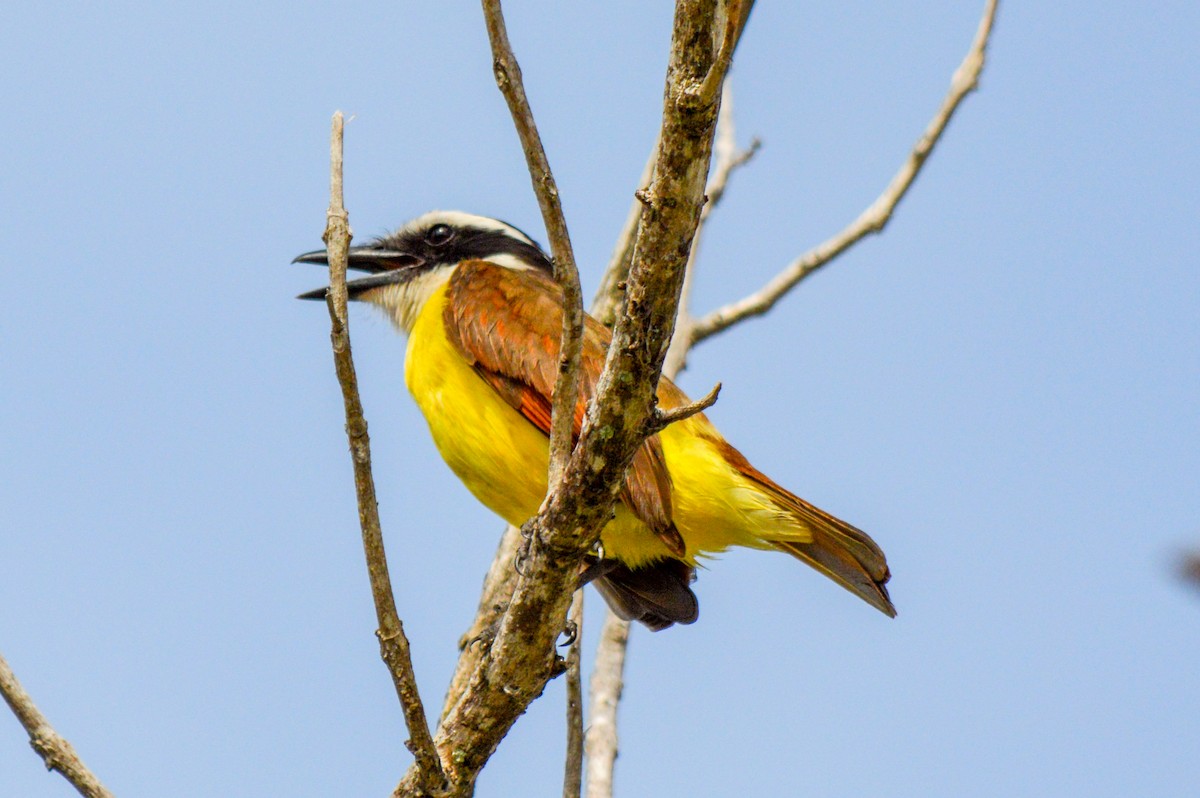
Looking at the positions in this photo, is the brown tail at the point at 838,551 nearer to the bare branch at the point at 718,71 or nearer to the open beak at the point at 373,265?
the open beak at the point at 373,265

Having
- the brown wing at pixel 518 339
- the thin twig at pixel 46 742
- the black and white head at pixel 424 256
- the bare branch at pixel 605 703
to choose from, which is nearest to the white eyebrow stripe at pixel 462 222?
the black and white head at pixel 424 256

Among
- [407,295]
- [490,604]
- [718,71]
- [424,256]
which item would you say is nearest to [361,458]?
[718,71]

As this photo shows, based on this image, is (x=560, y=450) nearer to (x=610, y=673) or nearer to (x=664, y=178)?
→ (x=664, y=178)

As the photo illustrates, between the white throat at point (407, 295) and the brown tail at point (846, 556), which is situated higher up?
the white throat at point (407, 295)

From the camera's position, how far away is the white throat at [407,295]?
18.4 ft

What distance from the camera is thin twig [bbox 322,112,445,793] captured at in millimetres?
2922

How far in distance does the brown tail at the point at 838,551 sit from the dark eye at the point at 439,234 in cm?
187

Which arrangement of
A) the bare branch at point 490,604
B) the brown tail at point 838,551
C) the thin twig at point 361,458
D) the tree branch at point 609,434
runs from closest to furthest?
1. the tree branch at point 609,434
2. the thin twig at point 361,458
3. the brown tail at point 838,551
4. the bare branch at point 490,604

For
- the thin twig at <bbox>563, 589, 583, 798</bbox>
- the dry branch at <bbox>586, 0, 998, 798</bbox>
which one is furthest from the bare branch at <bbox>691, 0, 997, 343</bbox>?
the thin twig at <bbox>563, 589, 583, 798</bbox>

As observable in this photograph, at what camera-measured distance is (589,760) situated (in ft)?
14.8

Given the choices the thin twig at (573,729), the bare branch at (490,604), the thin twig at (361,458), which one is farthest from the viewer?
the bare branch at (490,604)

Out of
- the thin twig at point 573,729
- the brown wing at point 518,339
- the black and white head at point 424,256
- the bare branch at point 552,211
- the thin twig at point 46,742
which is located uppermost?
the black and white head at point 424,256

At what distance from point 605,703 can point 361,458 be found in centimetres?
208

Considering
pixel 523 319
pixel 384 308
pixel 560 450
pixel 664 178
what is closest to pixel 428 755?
pixel 560 450
